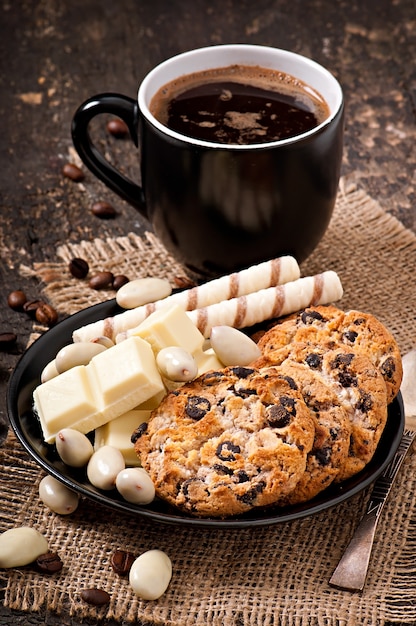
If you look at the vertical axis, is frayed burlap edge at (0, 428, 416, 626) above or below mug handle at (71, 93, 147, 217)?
below

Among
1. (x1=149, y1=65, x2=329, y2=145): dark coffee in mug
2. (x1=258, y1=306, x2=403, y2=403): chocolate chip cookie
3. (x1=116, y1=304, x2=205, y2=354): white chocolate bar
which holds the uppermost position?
(x1=149, y1=65, x2=329, y2=145): dark coffee in mug

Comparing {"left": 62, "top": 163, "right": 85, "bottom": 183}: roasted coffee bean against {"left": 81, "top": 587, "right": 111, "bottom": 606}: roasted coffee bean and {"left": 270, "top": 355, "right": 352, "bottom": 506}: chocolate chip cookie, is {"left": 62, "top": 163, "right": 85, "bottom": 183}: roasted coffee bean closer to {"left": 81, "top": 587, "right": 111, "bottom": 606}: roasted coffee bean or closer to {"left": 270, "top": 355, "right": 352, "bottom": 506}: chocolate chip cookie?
{"left": 270, "top": 355, "right": 352, "bottom": 506}: chocolate chip cookie

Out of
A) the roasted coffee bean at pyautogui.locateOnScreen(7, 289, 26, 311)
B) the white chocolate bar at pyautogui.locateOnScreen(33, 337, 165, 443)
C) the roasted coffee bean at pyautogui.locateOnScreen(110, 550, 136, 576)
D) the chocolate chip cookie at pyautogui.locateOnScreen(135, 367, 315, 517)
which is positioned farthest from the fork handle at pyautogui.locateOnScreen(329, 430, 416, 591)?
the roasted coffee bean at pyautogui.locateOnScreen(7, 289, 26, 311)

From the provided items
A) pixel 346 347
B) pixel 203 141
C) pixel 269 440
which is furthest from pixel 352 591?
pixel 203 141

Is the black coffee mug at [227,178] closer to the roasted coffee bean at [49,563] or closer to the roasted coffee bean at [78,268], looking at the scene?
the roasted coffee bean at [78,268]

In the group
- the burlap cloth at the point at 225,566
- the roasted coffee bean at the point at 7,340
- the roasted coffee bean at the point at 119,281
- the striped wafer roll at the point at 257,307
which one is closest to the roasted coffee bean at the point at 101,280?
the roasted coffee bean at the point at 119,281

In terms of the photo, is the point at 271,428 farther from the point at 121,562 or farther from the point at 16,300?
the point at 16,300

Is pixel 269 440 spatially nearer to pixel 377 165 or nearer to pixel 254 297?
pixel 254 297
